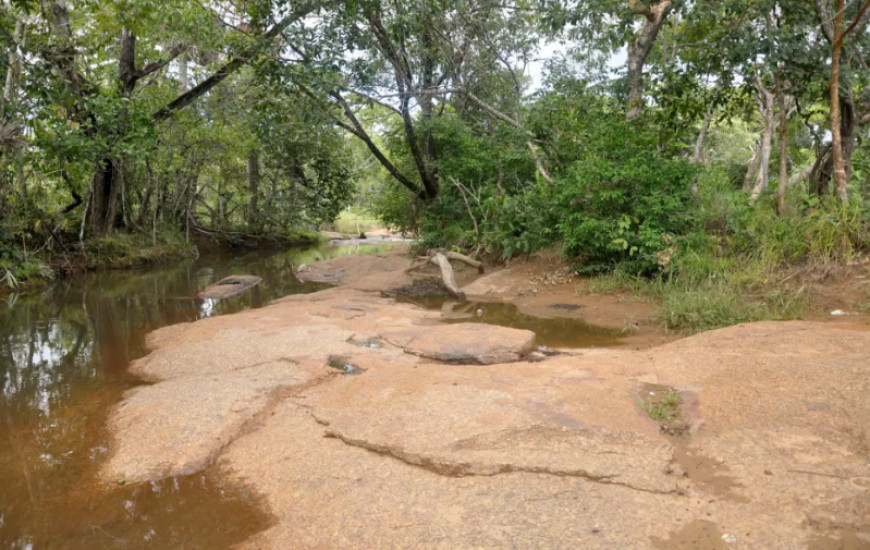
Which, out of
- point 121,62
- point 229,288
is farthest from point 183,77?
point 229,288

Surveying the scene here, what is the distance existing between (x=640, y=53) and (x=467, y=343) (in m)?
6.92

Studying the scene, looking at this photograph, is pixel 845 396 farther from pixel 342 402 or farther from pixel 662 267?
pixel 662 267

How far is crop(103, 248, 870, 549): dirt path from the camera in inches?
87.0

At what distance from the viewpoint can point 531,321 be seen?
6973 millimetres

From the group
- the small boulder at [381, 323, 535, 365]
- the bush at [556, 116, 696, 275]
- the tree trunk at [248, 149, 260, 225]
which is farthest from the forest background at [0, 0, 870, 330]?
the tree trunk at [248, 149, 260, 225]

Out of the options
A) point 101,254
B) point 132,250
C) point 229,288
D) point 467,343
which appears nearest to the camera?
point 467,343

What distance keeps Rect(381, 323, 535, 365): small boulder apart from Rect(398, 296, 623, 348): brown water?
2.36 feet

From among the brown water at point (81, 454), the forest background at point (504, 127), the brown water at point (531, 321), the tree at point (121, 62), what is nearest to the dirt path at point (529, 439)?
the brown water at point (81, 454)

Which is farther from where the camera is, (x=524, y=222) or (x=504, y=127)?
(x=504, y=127)

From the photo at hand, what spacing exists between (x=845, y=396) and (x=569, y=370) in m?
1.54

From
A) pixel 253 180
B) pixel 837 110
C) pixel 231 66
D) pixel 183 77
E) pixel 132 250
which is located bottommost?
pixel 132 250

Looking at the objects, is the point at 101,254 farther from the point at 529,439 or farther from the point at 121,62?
the point at 529,439

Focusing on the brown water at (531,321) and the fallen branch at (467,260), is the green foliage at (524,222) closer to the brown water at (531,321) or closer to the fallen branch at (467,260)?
the fallen branch at (467,260)

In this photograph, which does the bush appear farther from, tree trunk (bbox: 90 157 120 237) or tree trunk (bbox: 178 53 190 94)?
tree trunk (bbox: 178 53 190 94)
